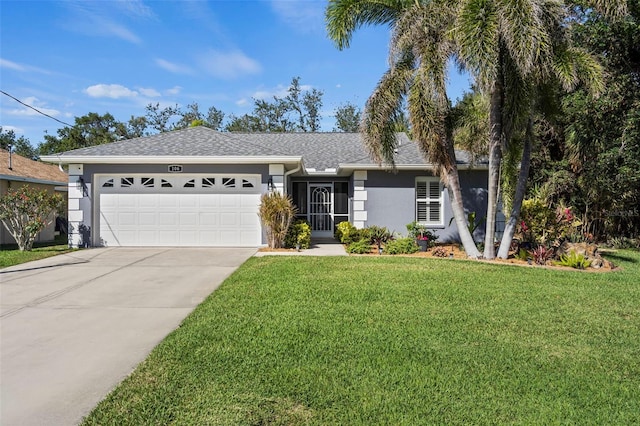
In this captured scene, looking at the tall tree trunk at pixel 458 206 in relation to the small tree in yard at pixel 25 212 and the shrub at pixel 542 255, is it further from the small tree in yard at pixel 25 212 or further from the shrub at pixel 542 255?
the small tree in yard at pixel 25 212

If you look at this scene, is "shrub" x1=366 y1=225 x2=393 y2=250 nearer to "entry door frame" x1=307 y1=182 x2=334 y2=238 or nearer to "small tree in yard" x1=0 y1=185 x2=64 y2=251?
"entry door frame" x1=307 y1=182 x2=334 y2=238

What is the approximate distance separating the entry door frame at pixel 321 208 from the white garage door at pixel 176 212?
388 cm

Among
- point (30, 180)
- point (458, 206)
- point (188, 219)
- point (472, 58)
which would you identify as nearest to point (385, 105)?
point (472, 58)

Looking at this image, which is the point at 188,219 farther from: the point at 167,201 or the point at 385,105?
the point at 385,105

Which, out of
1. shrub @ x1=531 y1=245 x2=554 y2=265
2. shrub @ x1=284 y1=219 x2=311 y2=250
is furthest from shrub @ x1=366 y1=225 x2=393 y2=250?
shrub @ x1=531 y1=245 x2=554 y2=265

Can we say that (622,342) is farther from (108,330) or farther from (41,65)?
(41,65)

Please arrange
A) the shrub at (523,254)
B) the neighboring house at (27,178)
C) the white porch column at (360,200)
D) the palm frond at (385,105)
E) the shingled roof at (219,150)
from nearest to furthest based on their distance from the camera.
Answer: the palm frond at (385,105)
the shrub at (523,254)
the shingled roof at (219,150)
the white porch column at (360,200)
the neighboring house at (27,178)

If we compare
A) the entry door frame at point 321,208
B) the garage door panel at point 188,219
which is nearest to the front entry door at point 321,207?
the entry door frame at point 321,208

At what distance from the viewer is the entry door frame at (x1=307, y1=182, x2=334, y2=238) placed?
53.7 ft

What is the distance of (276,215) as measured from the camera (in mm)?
12031

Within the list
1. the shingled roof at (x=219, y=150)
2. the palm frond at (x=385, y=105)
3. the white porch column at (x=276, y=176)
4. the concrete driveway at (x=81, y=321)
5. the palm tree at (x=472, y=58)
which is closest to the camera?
the concrete driveway at (x=81, y=321)

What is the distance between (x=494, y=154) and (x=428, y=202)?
387 cm

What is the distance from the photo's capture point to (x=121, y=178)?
1285 cm

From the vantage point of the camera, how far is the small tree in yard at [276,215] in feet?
39.1
